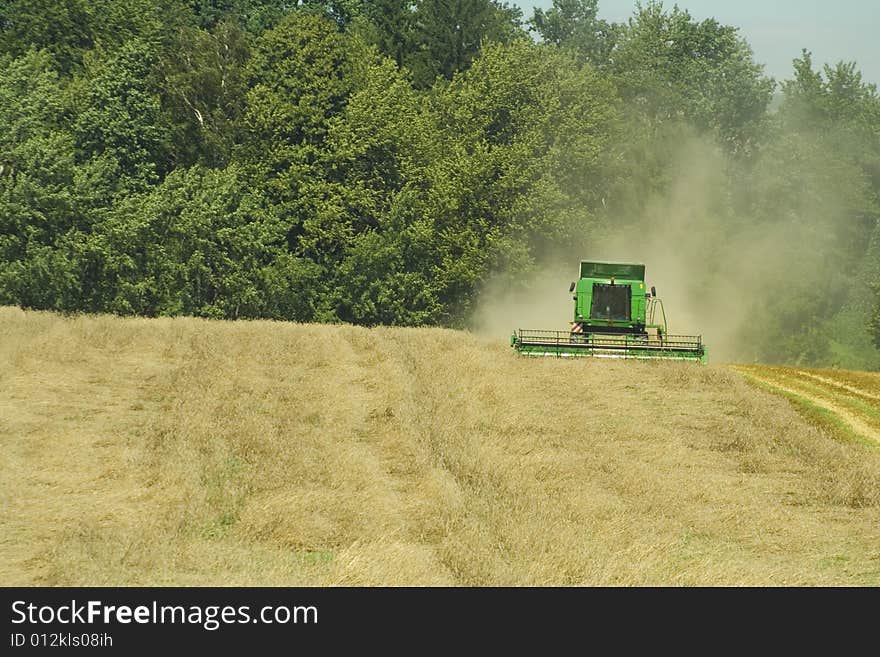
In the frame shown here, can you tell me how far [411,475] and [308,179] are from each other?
38.1 m

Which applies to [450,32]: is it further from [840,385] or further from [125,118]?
[840,385]

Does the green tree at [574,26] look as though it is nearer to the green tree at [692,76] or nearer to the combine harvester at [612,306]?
the green tree at [692,76]

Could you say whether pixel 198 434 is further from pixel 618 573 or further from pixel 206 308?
pixel 206 308

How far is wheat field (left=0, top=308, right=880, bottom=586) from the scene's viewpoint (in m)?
13.5

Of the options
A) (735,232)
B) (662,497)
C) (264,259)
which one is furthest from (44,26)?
(662,497)

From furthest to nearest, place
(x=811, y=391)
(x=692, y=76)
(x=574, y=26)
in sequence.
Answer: (x=574, y=26), (x=692, y=76), (x=811, y=391)

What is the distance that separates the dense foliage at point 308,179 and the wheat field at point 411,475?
60.4 feet

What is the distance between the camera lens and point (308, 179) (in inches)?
2176

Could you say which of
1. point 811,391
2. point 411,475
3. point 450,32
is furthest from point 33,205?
point 450,32

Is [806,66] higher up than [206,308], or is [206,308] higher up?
[806,66]

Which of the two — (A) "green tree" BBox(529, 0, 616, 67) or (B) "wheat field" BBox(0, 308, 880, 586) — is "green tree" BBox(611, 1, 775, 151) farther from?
(B) "wheat field" BBox(0, 308, 880, 586)

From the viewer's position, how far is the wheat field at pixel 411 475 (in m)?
13.5

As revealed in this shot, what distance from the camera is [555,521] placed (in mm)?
15453
